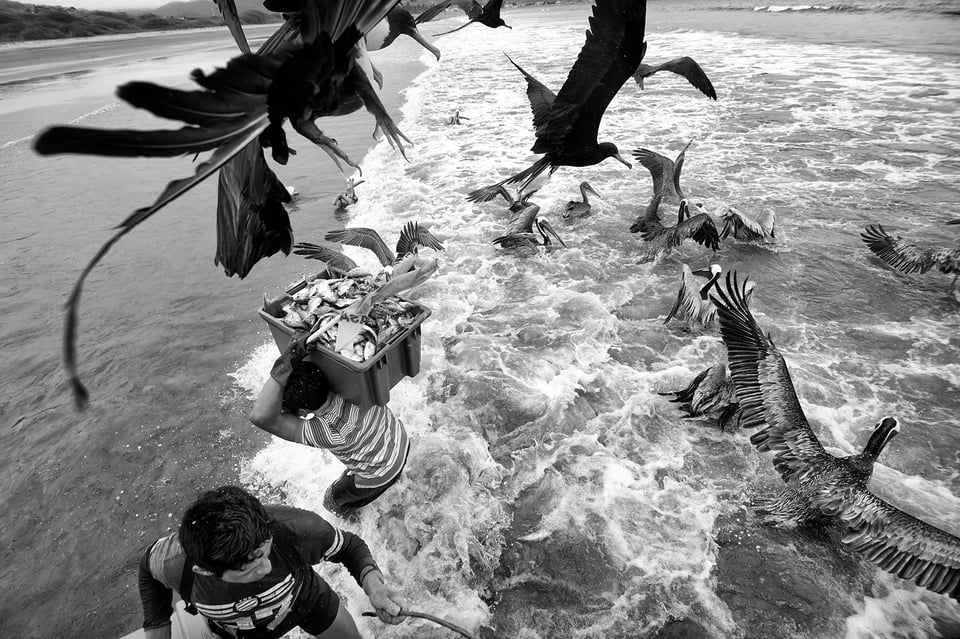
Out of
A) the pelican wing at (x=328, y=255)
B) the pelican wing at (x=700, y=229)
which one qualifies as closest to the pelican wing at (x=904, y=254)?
the pelican wing at (x=700, y=229)

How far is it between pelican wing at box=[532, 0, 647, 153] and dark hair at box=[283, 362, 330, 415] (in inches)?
83.0

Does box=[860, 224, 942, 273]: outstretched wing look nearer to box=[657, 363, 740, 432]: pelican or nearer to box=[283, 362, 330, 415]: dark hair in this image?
box=[657, 363, 740, 432]: pelican

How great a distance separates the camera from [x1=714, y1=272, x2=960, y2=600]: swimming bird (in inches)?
92.7

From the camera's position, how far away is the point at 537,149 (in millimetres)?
3207

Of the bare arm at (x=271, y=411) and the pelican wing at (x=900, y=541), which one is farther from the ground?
the bare arm at (x=271, y=411)

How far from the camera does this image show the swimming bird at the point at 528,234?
21.9 ft

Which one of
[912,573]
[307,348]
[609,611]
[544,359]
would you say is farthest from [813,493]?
[307,348]

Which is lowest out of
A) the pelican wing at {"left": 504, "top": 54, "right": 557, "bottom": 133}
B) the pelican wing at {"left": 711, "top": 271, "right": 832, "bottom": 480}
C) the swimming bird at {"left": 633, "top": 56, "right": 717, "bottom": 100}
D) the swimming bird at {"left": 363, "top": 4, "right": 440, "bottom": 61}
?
the pelican wing at {"left": 711, "top": 271, "right": 832, "bottom": 480}

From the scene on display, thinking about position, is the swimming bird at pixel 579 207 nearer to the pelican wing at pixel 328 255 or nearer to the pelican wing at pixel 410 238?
the pelican wing at pixel 410 238

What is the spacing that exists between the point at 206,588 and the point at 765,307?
5.87 metres

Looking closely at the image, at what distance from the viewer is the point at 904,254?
545 centimetres

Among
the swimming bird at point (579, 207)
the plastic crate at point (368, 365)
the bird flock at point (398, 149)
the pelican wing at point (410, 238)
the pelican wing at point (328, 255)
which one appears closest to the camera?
the bird flock at point (398, 149)

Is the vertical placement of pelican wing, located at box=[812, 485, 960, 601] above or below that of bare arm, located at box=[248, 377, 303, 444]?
below

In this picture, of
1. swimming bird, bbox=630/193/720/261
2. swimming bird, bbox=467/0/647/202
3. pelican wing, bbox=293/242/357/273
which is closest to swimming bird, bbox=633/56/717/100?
swimming bird, bbox=467/0/647/202
